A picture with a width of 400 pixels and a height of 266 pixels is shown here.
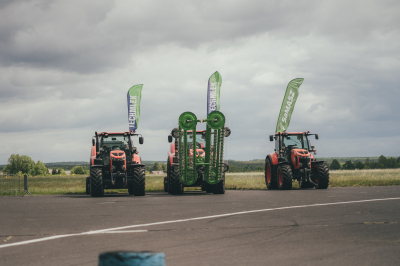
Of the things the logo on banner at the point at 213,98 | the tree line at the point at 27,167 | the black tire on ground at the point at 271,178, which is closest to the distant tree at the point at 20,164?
the tree line at the point at 27,167

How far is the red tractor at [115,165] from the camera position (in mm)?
20141

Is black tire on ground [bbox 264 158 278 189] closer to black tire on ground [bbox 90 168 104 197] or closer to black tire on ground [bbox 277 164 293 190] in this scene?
black tire on ground [bbox 277 164 293 190]

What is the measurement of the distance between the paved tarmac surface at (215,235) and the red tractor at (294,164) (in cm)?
1025

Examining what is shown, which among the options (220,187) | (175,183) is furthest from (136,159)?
(220,187)

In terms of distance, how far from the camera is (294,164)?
24.7 meters

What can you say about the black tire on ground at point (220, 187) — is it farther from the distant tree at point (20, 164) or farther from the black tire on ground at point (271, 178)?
the distant tree at point (20, 164)

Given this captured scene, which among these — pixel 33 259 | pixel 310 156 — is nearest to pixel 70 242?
pixel 33 259

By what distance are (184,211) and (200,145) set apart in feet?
31.7

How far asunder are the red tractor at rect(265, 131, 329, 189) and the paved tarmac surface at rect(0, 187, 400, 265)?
1025cm

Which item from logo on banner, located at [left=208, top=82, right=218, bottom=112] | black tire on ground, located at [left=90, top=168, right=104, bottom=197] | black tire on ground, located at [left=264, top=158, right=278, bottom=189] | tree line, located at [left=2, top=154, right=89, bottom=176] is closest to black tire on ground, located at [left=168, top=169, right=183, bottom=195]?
black tire on ground, located at [left=90, top=168, right=104, bottom=197]

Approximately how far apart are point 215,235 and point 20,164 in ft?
576

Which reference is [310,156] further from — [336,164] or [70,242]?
[336,164]

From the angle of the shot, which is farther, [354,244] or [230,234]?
[230,234]

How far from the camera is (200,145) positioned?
22.6 metres
